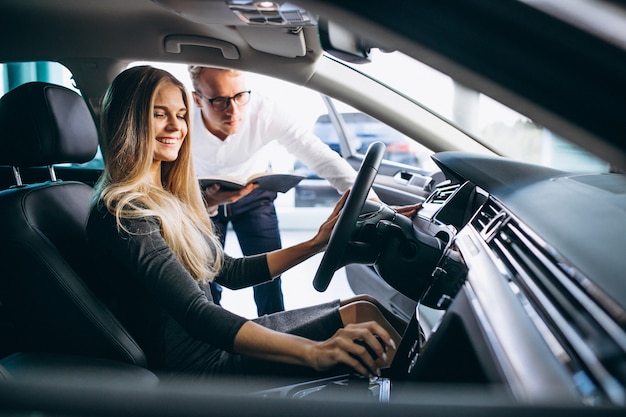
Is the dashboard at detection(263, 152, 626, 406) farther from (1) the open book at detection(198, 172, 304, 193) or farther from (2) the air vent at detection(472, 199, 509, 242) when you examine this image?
(1) the open book at detection(198, 172, 304, 193)

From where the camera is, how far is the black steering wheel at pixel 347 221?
3.94 feet

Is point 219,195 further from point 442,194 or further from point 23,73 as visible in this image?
point 23,73

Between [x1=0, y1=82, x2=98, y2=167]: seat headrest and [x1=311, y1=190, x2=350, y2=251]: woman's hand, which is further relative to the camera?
[x1=311, y1=190, x2=350, y2=251]: woman's hand

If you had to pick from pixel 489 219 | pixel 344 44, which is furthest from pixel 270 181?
pixel 344 44

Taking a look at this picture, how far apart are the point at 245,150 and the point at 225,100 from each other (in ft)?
0.90

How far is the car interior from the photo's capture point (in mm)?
477

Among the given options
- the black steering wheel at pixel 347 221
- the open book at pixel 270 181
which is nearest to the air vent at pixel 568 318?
the black steering wheel at pixel 347 221

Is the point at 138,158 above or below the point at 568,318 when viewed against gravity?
above

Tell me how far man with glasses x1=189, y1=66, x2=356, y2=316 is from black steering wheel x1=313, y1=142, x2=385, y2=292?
675 millimetres

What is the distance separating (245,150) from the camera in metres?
2.24

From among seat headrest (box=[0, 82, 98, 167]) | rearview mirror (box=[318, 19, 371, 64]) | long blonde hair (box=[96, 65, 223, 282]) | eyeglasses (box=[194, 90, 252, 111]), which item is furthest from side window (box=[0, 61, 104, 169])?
rearview mirror (box=[318, 19, 371, 64])

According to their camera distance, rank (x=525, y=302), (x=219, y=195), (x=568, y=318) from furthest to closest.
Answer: (x=219, y=195)
(x=525, y=302)
(x=568, y=318)

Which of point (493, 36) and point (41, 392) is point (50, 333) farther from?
point (493, 36)

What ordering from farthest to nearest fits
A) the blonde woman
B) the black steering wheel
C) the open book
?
1. the open book
2. the black steering wheel
3. the blonde woman
